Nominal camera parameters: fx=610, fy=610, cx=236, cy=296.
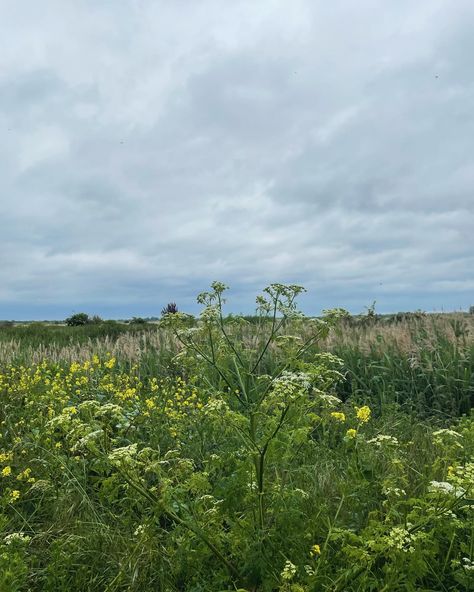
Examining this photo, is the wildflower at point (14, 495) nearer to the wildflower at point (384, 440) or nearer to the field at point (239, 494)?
the field at point (239, 494)

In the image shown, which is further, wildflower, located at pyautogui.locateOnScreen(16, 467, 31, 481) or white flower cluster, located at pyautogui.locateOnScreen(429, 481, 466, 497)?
wildflower, located at pyautogui.locateOnScreen(16, 467, 31, 481)

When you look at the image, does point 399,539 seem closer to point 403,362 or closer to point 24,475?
point 24,475

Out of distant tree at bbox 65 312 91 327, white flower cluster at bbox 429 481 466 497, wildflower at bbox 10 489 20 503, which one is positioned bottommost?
wildflower at bbox 10 489 20 503

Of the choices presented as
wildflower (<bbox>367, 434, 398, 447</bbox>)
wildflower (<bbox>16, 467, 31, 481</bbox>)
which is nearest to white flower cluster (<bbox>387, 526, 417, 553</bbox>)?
wildflower (<bbox>367, 434, 398, 447</bbox>)

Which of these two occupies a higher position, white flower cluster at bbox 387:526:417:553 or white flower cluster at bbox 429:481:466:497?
white flower cluster at bbox 429:481:466:497

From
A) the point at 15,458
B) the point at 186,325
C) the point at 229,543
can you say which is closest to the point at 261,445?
the point at 229,543

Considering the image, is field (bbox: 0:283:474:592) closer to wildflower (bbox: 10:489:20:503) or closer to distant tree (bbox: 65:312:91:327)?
wildflower (bbox: 10:489:20:503)

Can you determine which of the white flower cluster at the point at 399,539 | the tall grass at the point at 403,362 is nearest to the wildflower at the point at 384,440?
the white flower cluster at the point at 399,539

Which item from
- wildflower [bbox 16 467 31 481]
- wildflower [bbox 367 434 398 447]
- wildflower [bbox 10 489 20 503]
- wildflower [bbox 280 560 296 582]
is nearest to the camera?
wildflower [bbox 280 560 296 582]

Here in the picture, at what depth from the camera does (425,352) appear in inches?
408

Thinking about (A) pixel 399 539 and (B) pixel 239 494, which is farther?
(B) pixel 239 494

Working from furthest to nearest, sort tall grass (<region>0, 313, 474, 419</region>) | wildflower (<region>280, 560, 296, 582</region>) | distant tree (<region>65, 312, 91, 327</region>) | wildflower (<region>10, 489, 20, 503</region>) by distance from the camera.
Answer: distant tree (<region>65, 312, 91, 327</region>), tall grass (<region>0, 313, 474, 419</region>), wildflower (<region>10, 489, 20, 503</region>), wildflower (<region>280, 560, 296, 582</region>)

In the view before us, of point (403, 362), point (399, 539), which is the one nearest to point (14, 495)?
point (399, 539)

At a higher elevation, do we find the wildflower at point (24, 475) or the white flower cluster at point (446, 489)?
the white flower cluster at point (446, 489)
